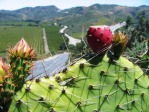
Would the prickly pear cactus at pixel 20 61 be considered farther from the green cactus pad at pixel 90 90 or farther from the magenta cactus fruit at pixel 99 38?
the magenta cactus fruit at pixel 99 38

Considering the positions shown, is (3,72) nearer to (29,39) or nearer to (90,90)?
(90,90)

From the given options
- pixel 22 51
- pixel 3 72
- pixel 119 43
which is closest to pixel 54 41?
pixel 119 43

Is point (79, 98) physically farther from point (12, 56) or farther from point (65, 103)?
point (12, 56)

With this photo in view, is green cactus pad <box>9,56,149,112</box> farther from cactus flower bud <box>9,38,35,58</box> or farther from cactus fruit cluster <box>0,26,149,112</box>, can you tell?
cactus flower bud <box>9,38,35,58</box>

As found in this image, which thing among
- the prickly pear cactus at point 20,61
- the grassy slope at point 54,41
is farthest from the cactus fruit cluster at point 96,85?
the grassy slope at point 54,41

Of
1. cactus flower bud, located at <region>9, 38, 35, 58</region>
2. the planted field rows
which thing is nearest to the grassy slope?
the planted field rows

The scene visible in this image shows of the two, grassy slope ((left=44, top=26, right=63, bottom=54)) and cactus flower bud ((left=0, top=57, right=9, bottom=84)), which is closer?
cactus flower bud ((left=0, top=57, right=9, bottom=84))

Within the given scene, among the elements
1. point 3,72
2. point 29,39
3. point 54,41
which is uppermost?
point 3,72
